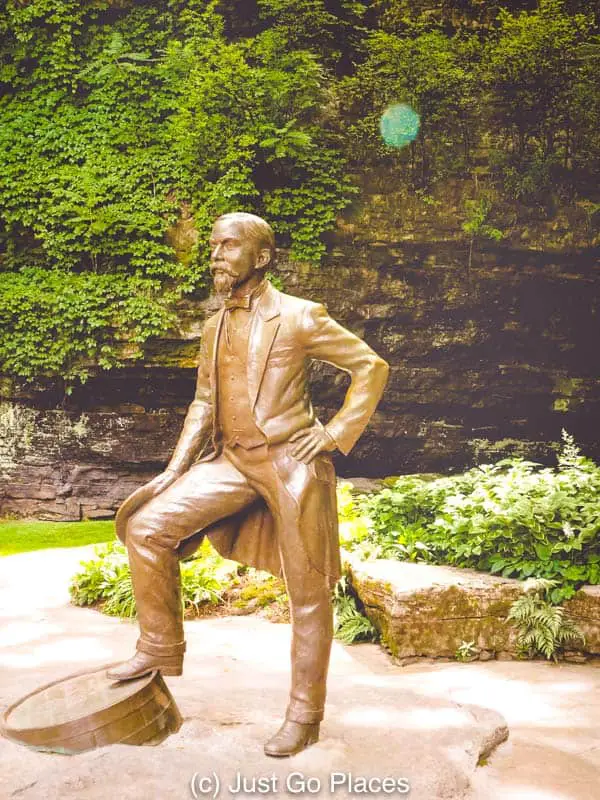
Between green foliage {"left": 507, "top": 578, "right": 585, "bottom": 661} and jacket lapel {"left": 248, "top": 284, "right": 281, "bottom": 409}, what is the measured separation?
127 inches

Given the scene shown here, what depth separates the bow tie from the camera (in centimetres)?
357

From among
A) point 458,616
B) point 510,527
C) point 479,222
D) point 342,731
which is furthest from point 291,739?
point 479,222

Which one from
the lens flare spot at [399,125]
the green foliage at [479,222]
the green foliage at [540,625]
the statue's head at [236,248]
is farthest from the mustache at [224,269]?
the lens flare spot at [399,125]

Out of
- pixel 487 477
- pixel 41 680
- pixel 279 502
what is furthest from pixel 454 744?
pixel 487 477

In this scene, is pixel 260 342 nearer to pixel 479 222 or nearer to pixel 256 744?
pixel 256 744

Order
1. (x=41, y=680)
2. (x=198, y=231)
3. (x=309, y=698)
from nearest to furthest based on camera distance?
1. (x=309, y=698)
2. (x=41, y=680)
3. (x=198, y=231)

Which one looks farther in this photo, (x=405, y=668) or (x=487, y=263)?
(x=487, y=263)

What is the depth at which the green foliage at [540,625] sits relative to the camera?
5398mm

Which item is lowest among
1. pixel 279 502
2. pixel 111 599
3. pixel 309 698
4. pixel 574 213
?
pixel 111 599

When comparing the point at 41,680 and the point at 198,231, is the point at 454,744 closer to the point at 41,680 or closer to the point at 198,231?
the point at 41,680

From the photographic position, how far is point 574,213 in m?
11.7

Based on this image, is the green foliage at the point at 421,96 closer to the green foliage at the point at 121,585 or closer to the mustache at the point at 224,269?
the green foliage at the point at 121,585

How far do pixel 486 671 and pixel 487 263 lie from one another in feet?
26.0

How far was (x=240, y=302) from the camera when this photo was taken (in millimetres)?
3576
